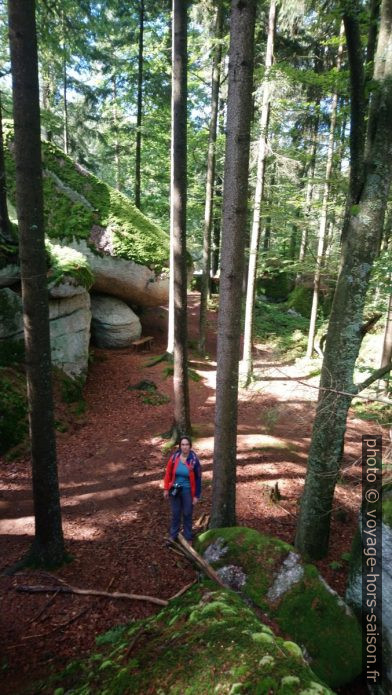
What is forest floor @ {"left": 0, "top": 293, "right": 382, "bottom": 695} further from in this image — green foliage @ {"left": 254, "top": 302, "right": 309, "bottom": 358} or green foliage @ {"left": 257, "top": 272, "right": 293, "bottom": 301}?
green foliage @ {"left": 257, "top": 272, "right": 293, "bottom": 301}

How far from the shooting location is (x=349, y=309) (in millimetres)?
5023

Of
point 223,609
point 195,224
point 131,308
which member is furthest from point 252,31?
point 195,224

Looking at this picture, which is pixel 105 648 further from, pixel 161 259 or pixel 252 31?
pixel 161 259

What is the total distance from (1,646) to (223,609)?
130 inches

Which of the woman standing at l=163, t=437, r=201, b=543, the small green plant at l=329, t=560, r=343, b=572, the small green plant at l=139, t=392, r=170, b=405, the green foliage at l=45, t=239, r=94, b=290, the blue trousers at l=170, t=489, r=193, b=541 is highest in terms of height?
the green foliage at l=45, t=239, r=94, b=290

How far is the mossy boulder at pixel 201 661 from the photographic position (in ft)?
5.63

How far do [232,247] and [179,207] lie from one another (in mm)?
3806

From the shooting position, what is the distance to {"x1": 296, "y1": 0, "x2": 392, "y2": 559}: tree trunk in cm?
460

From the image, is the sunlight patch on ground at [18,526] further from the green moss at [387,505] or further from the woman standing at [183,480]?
the green moss at [387,505]

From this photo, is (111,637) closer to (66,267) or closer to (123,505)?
(123,505)

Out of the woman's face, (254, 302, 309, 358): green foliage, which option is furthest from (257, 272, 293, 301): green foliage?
the woman's face

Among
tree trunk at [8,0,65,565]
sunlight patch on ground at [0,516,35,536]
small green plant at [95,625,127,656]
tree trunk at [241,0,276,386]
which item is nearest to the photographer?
small green plant at [95,625,127,656]

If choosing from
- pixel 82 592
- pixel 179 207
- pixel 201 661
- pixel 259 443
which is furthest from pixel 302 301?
pixel 201 661

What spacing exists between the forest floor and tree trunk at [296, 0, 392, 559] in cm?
52
